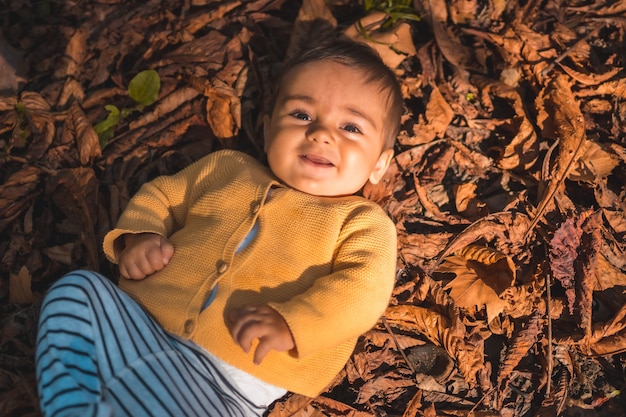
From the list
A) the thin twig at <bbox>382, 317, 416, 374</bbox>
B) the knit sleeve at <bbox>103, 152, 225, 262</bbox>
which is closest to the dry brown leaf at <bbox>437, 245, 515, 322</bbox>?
the thin twig at <bbox>382, 317, 416, 374</bbox>

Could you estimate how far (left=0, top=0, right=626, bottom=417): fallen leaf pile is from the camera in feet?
9.55

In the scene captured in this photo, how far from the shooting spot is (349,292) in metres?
2.46

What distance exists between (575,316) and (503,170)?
2.91ft

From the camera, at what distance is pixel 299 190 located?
2.84 m

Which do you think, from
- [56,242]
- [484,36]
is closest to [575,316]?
[484,36]

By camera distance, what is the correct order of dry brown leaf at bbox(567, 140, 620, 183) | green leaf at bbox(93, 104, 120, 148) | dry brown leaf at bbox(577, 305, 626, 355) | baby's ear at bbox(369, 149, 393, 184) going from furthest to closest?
1. green leaf at bbox(93, 104, 120, 148)
2. dry brown leaf at bbox(567, 140, 620, 183)
3. baby's ear at bbox(369, 149, 393, 184)
4. dry brown leaf at bbox(577, 305, 626, 355)

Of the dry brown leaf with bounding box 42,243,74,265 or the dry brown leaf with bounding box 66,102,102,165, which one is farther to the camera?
the dry brown leaf with bounding box 66,102,102,165

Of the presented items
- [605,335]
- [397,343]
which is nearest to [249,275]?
[397,343]

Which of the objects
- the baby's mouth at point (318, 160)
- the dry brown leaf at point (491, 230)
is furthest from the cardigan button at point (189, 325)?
the dry brown leaf at point (491, 230)

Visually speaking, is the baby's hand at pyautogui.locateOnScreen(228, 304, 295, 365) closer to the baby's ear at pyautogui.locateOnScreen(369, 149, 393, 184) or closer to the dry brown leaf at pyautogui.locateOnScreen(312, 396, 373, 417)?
the dry brown leaf at pyautogui.locateOnScreen(312, 396, 373, 417)

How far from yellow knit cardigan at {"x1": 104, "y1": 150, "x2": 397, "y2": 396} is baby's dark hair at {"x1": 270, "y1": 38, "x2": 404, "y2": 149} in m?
0.45

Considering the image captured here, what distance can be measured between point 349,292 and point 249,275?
44cm

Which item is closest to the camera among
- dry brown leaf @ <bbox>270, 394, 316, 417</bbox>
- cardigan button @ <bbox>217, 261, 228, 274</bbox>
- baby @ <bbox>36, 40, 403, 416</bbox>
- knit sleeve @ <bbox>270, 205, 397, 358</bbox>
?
baby @ <bbox>36, 40, 403, 416</bbox>

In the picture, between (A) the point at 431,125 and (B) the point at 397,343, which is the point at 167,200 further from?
(A) the point at 431,125
